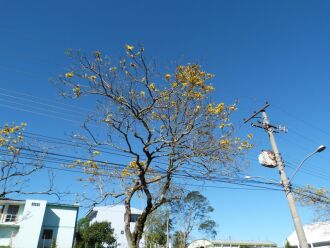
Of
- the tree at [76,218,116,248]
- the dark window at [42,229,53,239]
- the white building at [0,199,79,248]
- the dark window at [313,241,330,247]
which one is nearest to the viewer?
the white building at [0,199,79,248]

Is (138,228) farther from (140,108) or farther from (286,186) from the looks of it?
(286,186)

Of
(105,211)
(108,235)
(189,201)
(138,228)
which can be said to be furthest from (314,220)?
(105,211)

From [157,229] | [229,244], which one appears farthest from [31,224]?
[229,244]

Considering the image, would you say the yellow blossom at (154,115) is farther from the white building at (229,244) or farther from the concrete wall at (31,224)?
the white building at (229,244)

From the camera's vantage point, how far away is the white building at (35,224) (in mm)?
33844

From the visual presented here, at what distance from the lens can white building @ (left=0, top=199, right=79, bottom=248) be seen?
3384 centimetres

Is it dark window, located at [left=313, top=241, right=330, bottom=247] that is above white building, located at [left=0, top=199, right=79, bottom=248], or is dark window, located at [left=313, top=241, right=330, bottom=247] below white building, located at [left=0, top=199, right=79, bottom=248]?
below

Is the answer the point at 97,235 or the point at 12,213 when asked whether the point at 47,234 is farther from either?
the point at 97,235

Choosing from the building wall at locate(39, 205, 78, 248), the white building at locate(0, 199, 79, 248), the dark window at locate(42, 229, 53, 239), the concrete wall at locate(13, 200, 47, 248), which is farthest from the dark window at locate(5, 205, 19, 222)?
the dark window at locate(42, 229, 53, 239)

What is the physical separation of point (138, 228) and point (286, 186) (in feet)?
21.7

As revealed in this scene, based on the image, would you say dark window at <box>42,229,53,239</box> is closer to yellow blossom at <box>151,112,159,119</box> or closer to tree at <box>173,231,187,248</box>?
tree at <box>173,231,187,248</box>

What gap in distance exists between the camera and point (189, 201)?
40.2 meters

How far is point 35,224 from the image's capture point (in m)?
34.4

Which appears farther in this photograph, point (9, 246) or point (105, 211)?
point (105, 211)
